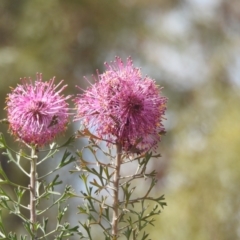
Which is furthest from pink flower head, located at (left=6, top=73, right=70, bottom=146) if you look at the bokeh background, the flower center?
the bokeh background

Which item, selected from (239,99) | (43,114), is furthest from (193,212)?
(43,114)

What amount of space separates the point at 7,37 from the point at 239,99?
2207 millimetres

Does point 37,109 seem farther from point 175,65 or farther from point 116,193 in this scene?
point 175,65

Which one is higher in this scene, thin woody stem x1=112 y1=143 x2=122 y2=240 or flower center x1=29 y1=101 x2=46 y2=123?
flower center x1=29 y1=101 x2=46 y2=123

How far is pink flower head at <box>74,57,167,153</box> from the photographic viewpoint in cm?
63

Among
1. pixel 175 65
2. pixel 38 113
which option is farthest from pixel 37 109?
pixel 175 65

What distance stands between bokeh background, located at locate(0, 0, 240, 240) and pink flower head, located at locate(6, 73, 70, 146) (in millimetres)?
2816

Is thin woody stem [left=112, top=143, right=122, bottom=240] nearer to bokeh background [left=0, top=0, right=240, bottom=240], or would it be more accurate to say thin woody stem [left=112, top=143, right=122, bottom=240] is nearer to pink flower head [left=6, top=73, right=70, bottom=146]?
pink flower head [left=6, top=73, right=70, bottom=146]

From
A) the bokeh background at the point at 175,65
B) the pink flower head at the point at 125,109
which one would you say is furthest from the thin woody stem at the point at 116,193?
the bokeh background at the point at 175,65

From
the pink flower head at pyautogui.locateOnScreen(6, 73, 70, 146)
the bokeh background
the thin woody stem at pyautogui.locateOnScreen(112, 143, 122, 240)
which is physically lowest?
the thin woody stem at pyautogui.locateOnScreen(112, 143, 122, 240)

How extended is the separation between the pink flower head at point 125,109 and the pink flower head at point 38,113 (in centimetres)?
Answer: 2

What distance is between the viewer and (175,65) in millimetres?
6535

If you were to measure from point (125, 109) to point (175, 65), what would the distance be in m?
5.95

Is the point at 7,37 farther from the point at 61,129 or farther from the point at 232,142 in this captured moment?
the point at 61,129
